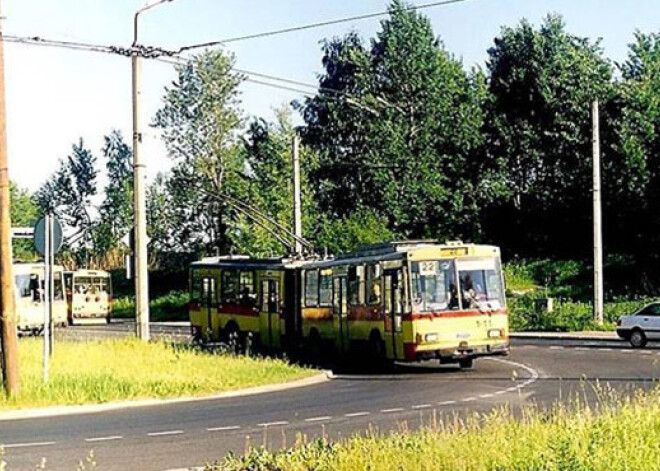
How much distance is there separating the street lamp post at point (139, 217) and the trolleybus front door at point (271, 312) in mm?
4684

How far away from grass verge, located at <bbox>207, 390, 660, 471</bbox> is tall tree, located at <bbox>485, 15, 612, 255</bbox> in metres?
57.7

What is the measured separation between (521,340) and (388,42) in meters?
39.9

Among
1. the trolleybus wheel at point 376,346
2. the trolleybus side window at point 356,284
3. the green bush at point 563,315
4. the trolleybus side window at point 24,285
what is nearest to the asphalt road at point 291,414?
the trolleybus wheel at point 376,346

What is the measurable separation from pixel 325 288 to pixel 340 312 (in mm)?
1266

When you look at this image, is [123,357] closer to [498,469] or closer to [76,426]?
[76,426]

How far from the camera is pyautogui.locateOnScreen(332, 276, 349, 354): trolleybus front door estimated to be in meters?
31.1

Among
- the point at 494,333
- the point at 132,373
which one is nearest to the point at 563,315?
the point at 494,333

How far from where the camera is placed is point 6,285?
22.1m

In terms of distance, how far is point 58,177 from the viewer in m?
116

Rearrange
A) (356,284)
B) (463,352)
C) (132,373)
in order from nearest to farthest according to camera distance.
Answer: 1. (132,373)
2. (463,352)
3. (356,284)

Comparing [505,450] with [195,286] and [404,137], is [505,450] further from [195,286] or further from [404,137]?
[404,137]

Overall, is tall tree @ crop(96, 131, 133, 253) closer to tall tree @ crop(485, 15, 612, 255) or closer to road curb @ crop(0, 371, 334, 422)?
tall tree @ crop(485, 15, 612, 255)

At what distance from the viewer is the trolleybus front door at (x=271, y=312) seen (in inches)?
1377

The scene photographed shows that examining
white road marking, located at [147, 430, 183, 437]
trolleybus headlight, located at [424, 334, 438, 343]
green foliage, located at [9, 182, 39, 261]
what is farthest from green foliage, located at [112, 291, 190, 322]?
white road marking, located at [147, 430, 183, 437]
